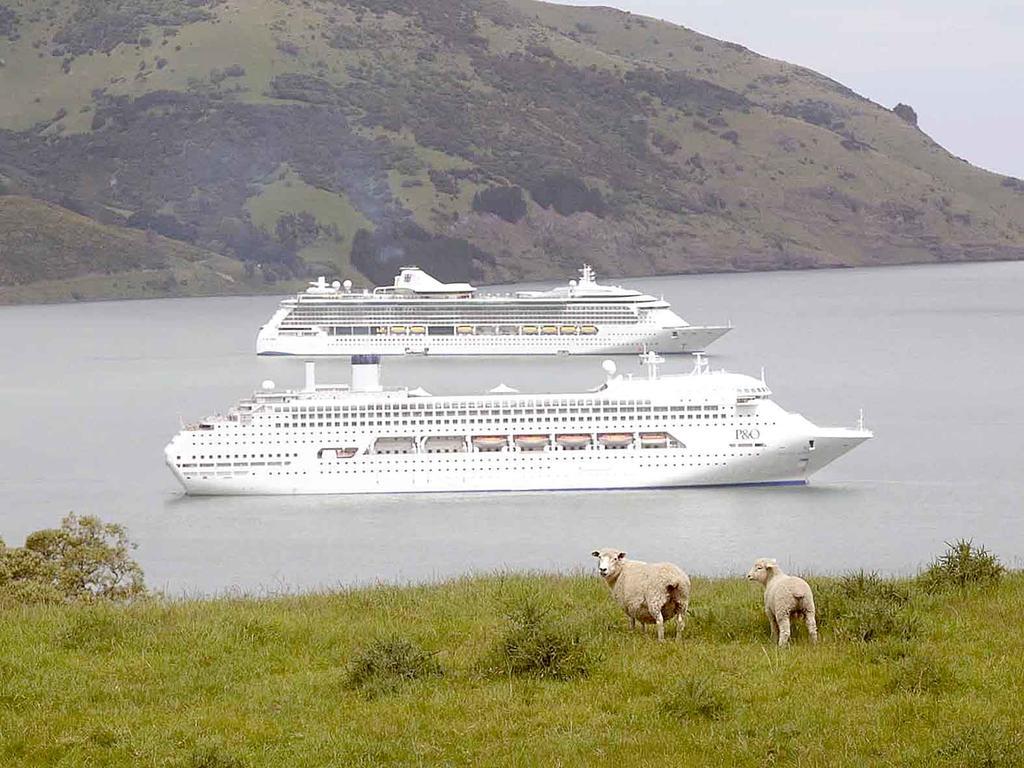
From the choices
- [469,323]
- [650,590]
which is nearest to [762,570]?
[650,590]

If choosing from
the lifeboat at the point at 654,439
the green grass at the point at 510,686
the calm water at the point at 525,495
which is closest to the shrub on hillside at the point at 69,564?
the calm water at the point at 525,495

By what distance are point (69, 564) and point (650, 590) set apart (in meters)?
10.7

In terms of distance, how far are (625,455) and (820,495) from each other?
17.8 feet

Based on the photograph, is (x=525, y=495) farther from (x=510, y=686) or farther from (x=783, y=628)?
(x=510, y=686)

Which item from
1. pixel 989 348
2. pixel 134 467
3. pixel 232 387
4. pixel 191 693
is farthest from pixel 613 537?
pixel 989 348

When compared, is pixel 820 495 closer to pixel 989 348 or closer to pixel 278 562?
pixel 278 562

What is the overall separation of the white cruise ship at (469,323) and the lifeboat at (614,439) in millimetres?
61047

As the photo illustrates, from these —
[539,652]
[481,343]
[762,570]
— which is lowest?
[481,343]

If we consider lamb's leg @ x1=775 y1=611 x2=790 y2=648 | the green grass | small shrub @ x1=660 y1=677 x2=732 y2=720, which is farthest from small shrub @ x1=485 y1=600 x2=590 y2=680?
lamb's leg @ x1=775 y1=611 x2=790 y2=648

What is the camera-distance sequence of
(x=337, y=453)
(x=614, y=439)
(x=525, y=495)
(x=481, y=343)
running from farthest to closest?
(x=481, y=343), (x=614, y=439), (x=337, y=453), (x=525, y=495)

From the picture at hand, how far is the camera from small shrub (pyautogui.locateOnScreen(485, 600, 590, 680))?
10297 mm

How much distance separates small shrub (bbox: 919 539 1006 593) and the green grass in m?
0.14

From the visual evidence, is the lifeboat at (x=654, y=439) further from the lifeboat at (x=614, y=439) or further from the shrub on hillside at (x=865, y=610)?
the shrub on hillside at (x=865, y=610)

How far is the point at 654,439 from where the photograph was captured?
156 ft
